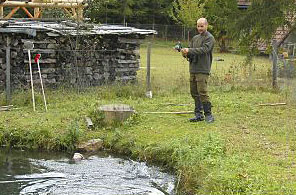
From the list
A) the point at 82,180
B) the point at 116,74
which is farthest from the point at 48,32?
the point at 82,180

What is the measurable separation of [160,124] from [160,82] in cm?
564

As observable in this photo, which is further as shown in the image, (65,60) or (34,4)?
(34,4)

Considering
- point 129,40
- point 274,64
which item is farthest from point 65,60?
point 274,64

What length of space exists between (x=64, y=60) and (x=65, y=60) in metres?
0.05

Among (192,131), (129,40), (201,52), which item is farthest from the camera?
(129,40)

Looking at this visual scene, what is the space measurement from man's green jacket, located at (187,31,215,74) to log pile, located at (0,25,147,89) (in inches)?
171

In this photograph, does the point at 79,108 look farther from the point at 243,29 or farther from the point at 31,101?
the point at 243,29

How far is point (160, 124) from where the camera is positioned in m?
11.1

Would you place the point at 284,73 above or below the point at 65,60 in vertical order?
below

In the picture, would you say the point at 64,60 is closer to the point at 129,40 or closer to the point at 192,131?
the point at 129,40

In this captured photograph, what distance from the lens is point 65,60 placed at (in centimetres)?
1612

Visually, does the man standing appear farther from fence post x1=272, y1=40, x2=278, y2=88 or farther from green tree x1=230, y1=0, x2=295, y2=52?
fence post x1=272, y1=40, x2=278, y2=88

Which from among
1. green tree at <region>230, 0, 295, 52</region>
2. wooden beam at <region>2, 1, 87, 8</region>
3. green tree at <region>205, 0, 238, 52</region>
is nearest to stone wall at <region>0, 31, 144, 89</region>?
green tree at <region>205, 0, 238, 52</region>

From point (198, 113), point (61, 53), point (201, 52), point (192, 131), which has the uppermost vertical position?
point (201, 52)
